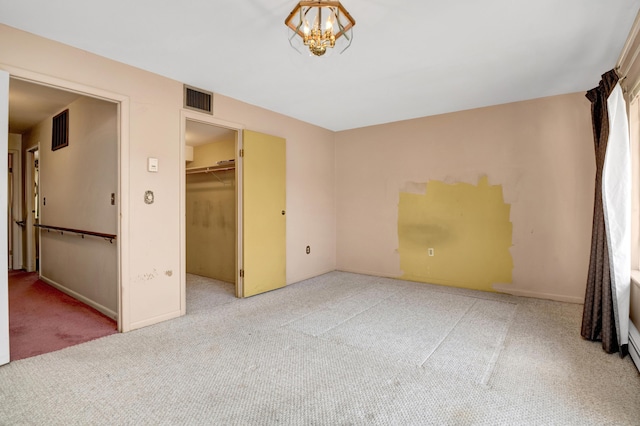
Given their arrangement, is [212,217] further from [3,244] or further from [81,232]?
[3,244]

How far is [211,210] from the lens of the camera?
16.7 feet

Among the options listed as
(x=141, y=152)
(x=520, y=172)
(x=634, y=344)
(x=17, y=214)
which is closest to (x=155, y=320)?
(x=141, y=152)

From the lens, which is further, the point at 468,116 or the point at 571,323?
the point at 468,116

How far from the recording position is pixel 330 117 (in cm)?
469

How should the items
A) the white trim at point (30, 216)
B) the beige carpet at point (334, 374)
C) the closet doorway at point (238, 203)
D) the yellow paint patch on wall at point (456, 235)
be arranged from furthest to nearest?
the white trim at point (30, 216), the yellow paint patch on wall at point (456, 235), the closet doorway at point (238, 203), the beige carpet at point (334, 374)

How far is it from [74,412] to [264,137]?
3222 mm

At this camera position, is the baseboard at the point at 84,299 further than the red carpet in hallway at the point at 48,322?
Yes

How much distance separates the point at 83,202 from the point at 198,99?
1.78 metres

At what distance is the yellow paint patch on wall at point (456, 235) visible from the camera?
13.4ft

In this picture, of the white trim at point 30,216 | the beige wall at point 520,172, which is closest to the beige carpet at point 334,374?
the beige wall at point 520,172

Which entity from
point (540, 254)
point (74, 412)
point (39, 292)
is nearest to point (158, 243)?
point (74, 412)

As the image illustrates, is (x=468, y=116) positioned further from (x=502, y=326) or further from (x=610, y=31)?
(x=502, y=326)

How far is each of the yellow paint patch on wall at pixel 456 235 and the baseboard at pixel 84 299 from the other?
3.74 metres

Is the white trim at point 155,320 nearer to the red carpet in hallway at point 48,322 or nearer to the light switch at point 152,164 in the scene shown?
the red carpet in hallway at point 48,322
